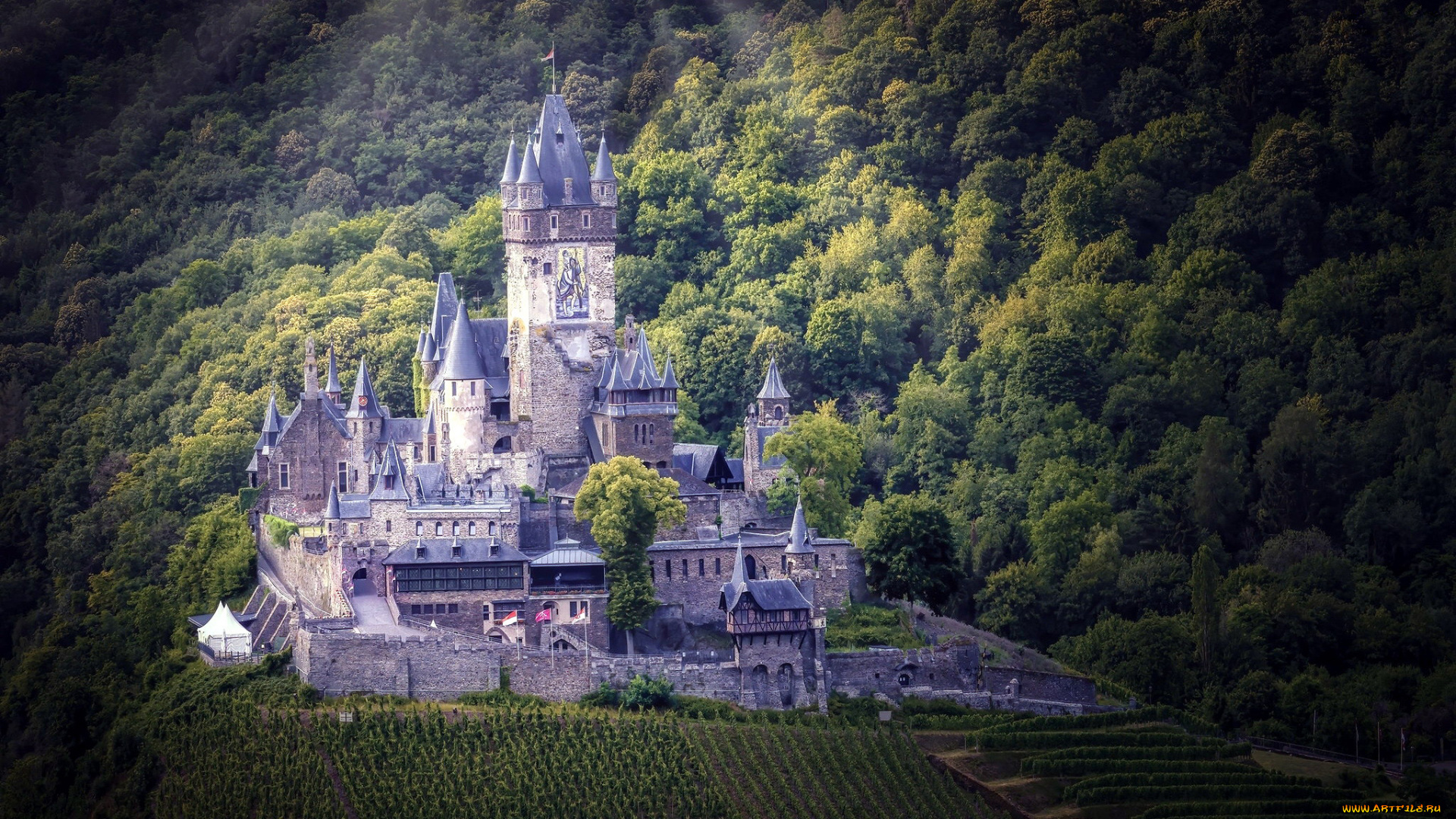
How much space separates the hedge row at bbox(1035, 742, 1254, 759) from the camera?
78.5 meters

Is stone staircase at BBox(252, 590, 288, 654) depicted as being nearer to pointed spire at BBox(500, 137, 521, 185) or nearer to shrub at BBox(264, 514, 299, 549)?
shrub at BBox(264, 514, 299, 549)

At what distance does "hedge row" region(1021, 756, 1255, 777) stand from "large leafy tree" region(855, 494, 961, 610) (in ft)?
28.9

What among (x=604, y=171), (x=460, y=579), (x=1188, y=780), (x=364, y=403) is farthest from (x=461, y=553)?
(x=1188, y=780)

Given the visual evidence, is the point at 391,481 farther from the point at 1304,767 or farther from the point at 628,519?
the point at 1304,767

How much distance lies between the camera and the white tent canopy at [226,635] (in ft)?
271

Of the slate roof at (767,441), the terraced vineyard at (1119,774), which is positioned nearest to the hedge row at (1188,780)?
the terraced vineyard at (1119,774)

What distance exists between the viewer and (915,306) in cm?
11088

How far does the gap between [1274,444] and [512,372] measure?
26598mm

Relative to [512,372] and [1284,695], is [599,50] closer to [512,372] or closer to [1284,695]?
[512,372]

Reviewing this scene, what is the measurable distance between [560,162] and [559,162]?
0.08 feet

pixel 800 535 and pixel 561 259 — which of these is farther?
pixel 561 259

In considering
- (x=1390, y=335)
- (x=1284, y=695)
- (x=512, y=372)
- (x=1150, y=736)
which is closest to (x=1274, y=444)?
(x=1390, y=335)

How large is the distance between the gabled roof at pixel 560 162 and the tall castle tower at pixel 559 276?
23mm

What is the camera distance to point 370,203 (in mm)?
127500
